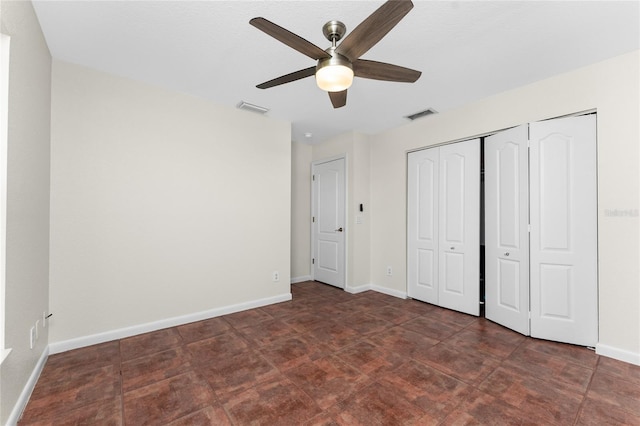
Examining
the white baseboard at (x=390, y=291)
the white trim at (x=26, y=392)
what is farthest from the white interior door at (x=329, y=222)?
the white trim at (x=26, y=392)

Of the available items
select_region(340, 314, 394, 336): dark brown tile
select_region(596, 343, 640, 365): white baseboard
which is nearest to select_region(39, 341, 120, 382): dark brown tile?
select_region(340, 314, 394, 336): dark brown tile

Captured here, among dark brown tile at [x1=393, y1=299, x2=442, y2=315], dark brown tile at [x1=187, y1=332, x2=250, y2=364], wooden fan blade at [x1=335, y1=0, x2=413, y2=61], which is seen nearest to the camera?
wooden fan blade at [x1=335, y1=0, x2=413, y2=61]

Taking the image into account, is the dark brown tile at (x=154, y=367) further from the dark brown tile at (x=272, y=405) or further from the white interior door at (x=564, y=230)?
the white interior door at (x=564, y=230)

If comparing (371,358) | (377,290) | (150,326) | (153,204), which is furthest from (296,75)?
(377,290)

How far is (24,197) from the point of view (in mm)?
1837

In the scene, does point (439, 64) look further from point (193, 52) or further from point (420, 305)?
point (420, 305)

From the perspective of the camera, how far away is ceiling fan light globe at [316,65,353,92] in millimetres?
1713

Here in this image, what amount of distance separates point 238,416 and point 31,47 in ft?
9.21

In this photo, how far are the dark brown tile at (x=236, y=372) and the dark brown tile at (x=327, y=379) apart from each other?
0.21 meters

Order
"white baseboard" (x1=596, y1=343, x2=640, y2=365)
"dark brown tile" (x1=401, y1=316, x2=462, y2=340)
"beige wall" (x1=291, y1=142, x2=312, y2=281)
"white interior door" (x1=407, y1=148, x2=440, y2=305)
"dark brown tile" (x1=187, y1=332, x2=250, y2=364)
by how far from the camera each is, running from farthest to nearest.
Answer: "beige wall" (x1=291, y1=142, x2=312, y2=281) < "white interior door" (x1=407, y1=148, x2=440, y2=305) < "dark brown tile" (x1=401, y1=316, x2=462, y2=340) < "dark brown tile" (x1=187, y1=332, x2=250, y2=364) < "white baseboard" (x1=596, y1=343, x2=640, y2=365)

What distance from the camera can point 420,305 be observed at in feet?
12.8

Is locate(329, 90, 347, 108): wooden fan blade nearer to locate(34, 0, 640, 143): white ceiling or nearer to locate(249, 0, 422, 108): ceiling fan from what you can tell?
locate(249, 0, 422, 108): ceiling fan

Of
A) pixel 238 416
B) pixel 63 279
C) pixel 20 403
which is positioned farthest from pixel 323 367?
pixel 63 279

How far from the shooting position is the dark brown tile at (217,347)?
2.45m
